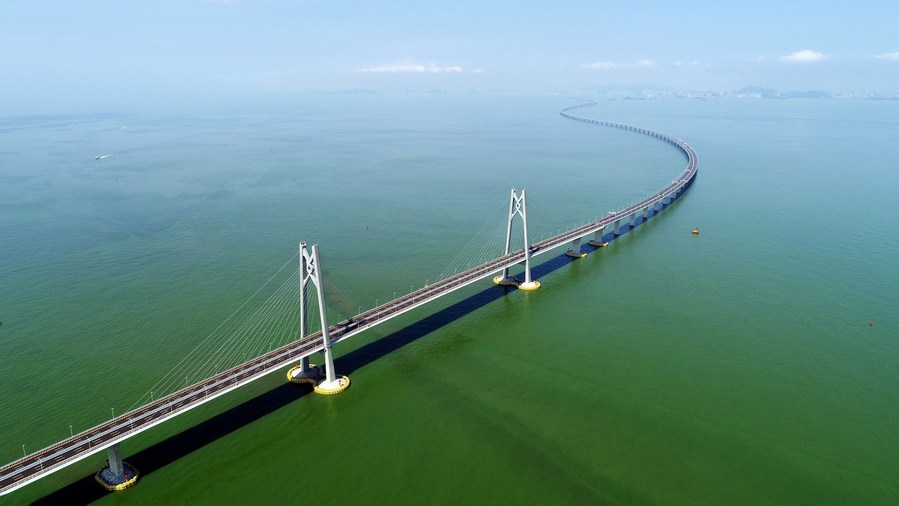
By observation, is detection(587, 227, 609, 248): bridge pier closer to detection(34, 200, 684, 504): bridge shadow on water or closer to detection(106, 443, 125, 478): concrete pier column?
detection(34, 200, 684, 504): bridge shadow on water

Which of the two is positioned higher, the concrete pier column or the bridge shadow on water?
the concrete pier column

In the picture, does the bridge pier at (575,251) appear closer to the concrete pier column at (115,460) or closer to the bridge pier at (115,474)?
the bridge pier at (115,474)

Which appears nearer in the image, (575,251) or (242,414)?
(242,414)

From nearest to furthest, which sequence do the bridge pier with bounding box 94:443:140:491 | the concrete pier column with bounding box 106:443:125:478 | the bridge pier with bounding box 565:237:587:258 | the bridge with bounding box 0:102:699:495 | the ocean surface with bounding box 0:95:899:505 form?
the bridge with bounding box 0:102:699:495
the concrete pier column with bounding box 106:443:125:478
the bridge pier with bounding box 94:443:140:491
the ocean surface with bounding box 0:95:899:505
the bridge pier with bounding box 565:237:587:258

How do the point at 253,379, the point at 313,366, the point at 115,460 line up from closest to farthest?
1. the point at 115,460
2. the point at 253,379
3. the point at 313,366

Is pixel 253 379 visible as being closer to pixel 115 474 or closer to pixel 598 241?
pixel 115 474

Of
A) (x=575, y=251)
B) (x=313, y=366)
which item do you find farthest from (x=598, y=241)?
(x=313, y=366)

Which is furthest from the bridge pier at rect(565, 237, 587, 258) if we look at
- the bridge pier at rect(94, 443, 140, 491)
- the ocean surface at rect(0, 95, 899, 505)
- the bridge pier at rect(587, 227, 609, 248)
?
the bridge pier at rect(94, 443, 140, 491)

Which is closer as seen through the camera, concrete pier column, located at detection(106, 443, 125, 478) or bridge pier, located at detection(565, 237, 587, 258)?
concrete pier column, located at detection(106, 443, 125, 478)
